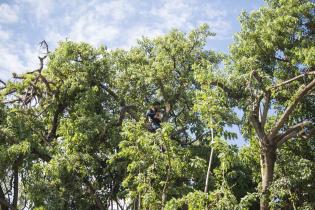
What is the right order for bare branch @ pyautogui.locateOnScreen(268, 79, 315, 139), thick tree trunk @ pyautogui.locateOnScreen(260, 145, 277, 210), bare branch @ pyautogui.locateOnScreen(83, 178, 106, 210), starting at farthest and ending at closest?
bare branch @ pyautogui.locateOnScreen(83, 178, 106, 210) → thick tree trunk @ pyautogui.locateOnScreen(260, 145, 277, 210) → bare branch @ pyautogui.locateOnScreen(268, 79, 315, 139)

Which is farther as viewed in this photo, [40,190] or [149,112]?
[149,112]

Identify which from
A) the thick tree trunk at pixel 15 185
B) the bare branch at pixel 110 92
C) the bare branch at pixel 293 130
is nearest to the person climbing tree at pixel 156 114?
the bare branch at pixel 110 92

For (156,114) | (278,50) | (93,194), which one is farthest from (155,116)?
(278,50)

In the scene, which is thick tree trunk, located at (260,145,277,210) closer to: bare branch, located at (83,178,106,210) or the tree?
the tree

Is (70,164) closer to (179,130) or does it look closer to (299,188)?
(179,130)

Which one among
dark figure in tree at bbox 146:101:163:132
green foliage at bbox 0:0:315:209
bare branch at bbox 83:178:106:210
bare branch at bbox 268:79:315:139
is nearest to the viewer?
bare branch at bbox 268:79:315:139

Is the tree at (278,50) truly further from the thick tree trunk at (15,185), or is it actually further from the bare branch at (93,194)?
the thick tree trunk at (15,185)

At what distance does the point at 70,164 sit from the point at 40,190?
0.97 meters

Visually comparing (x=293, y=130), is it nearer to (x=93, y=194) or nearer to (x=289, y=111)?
(x=289, y=111)

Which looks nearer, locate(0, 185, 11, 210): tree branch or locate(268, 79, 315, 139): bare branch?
locate(268, 79, 315, 139): bare branch

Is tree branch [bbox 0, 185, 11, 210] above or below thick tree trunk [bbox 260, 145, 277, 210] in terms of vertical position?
above

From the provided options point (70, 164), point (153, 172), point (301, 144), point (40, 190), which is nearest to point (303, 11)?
point (301, 144)

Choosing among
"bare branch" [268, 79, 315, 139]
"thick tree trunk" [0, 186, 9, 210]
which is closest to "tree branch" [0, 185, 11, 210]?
"thick tree trunk" [0, 186, 9, 210]

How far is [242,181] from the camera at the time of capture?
488 inches
